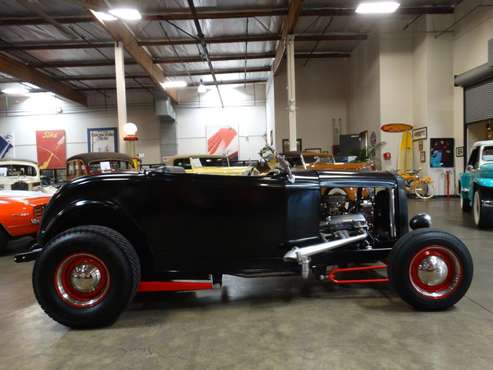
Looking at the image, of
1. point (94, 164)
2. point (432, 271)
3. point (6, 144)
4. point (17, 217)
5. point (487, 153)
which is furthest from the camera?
point (6, 144)

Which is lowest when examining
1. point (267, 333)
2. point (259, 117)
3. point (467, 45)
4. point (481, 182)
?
point (267, 333)

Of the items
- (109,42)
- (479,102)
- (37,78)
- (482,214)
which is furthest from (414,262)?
(37,78)

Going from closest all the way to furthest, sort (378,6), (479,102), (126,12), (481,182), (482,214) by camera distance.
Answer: (482,214)
(481,182)
(126,12)
(378,6)
(479,102)

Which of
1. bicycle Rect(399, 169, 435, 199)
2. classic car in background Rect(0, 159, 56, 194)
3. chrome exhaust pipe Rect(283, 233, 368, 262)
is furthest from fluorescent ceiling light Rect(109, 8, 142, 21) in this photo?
bicycle Rect(399, 169, 435, 199)

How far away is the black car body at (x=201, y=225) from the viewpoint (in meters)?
2.64

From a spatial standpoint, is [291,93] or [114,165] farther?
[291,93]

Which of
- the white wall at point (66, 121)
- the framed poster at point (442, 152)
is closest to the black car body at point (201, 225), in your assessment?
the framed poster at point (442, 152)

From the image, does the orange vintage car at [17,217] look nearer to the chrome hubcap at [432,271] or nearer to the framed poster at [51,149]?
the chrome hubcap at [432,271]

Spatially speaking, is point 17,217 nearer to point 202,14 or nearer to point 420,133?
point 202,14

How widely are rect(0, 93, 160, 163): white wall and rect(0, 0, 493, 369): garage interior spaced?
0.09m

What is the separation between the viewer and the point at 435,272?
2648mm

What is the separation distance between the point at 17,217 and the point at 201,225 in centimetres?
369

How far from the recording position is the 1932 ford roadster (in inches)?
97.9

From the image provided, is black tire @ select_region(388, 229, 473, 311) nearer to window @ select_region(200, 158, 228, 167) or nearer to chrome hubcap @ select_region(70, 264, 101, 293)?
chrome hubcap @ select_region(70, 264, 101, 293)
